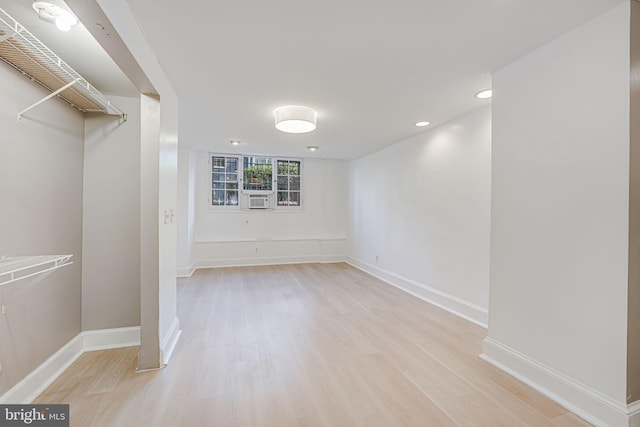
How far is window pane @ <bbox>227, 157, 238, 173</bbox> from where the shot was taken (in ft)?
19.2

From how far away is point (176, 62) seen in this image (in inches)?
79.1

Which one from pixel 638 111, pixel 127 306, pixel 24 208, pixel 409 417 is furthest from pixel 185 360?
pixel 638 111

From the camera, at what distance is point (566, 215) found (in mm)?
1664

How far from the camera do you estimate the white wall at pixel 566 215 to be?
1.45m

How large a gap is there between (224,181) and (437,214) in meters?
4.33

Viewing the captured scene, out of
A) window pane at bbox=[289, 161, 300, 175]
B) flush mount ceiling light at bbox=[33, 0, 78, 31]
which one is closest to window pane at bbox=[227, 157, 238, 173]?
window pane at bbox=[289, 161, 300, 175]

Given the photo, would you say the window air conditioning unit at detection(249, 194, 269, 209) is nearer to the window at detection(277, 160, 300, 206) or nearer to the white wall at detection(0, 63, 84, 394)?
the window at detection(277, 160, 300, 206)

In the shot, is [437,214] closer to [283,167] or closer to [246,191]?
[283,167]

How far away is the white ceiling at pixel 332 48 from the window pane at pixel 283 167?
3.12 meters

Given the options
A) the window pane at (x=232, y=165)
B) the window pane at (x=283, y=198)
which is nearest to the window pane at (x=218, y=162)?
the window pane at (x=232, y=165)

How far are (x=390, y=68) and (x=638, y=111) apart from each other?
1.43 meters

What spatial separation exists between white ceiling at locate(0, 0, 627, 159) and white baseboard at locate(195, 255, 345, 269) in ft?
11.3

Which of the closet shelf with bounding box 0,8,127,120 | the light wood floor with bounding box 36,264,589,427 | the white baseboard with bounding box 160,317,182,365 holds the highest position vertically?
the closet shelf with bounding box 0,8,127,120

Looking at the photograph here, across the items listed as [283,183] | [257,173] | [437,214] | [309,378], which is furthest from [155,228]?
[283,183]
